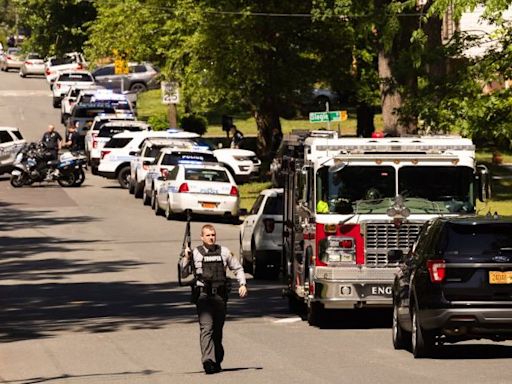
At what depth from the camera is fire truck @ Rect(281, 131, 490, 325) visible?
21094 mm

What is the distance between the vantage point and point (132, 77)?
84.0 meters

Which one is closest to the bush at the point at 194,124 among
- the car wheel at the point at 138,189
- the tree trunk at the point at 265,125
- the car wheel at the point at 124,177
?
the tree trunk at the point at 265,125

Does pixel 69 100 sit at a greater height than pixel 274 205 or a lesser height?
lesser

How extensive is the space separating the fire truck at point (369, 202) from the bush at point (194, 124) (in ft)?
145

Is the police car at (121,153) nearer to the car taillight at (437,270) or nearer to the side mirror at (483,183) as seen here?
the side mirror at (483,183)

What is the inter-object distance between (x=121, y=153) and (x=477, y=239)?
3400cm

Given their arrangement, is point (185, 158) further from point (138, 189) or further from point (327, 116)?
point (327, 116)

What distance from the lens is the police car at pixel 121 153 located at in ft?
165

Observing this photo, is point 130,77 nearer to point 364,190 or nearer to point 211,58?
point 211,58

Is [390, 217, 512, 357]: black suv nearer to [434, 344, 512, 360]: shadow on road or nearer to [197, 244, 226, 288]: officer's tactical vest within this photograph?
[434, 344, 512, 360]: shadow on road

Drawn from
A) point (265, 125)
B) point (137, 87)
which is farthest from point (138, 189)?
point (137, 87)

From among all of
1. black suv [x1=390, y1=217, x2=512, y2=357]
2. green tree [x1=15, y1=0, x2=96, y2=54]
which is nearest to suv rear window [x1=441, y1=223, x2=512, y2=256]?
black suv [x1=390, y1=217, x2=512, y2=357]

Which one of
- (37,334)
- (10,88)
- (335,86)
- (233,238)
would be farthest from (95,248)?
(10,88)

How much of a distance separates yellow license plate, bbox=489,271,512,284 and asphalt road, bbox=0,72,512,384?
0.87m
